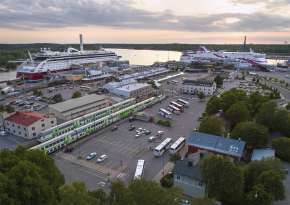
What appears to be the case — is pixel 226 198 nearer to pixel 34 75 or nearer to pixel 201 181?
pixel 201 181

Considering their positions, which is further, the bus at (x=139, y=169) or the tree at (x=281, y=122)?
the tree at (x=281, y=122)

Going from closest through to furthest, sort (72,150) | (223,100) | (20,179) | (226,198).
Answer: (20,179)
(226,198)
(72,150)
(223,100)

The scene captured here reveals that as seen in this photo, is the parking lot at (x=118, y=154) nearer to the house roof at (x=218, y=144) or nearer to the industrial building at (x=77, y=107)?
the house roof at (x=218, y=144)

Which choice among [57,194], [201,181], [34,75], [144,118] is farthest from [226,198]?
[34,75]

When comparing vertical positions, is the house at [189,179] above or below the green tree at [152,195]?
below

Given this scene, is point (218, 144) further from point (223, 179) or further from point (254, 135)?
point (223, 179)

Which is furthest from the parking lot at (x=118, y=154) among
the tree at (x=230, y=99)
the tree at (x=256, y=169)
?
the tree at (x=256, y=169)

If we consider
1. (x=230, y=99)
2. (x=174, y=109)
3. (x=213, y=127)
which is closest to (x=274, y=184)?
(x=213, y=127)
